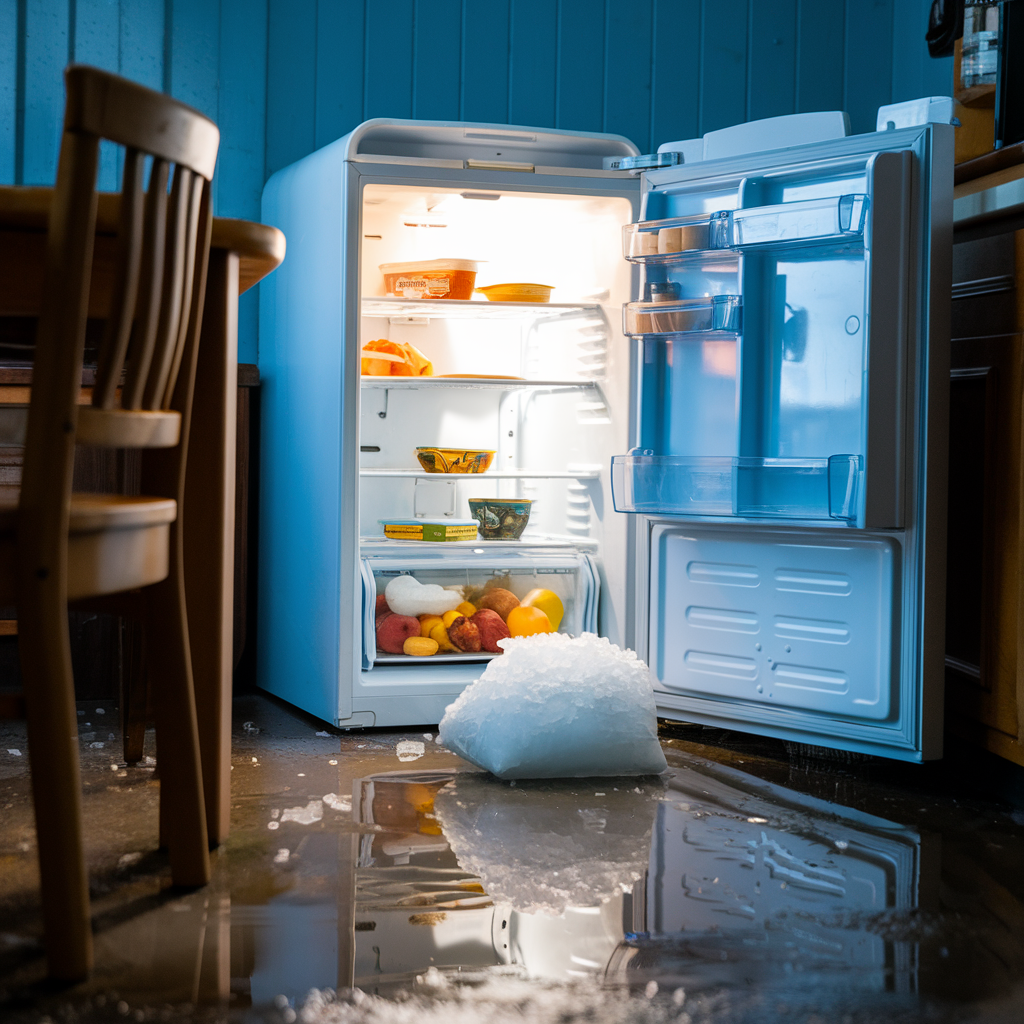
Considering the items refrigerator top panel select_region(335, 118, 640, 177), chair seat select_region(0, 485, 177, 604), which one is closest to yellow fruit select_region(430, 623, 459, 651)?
refrigerator top panel select_region(335, 118, 640, 177)

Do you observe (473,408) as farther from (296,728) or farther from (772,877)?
(772,877)

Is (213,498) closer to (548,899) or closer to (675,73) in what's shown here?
(548,899)

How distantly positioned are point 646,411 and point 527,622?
656mm

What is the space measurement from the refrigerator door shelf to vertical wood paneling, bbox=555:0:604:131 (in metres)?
1.11

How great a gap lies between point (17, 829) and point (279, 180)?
193 centimetres

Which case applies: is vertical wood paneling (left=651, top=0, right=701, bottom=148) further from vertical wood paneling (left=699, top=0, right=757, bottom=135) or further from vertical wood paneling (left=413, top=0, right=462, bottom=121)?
vertical wood paneling (left=413, top=0, right=462, bottom=121)

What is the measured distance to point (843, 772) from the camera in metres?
2.35

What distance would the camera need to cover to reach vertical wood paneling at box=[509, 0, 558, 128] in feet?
11.3

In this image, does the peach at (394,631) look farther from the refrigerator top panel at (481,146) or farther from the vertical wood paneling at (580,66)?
the vertical wood paneling at (580,66)

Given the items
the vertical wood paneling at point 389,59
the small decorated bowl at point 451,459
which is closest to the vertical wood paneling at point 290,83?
the vertical wood paneling at point 389,59

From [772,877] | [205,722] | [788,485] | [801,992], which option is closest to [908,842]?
[772,877]

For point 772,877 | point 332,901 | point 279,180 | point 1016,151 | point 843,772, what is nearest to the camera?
point 332,901

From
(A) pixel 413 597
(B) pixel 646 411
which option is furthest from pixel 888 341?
(A) pixel 413 597

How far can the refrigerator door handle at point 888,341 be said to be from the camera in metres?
2.19
